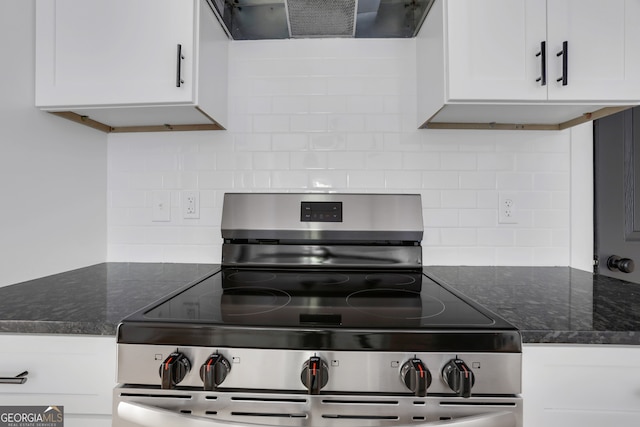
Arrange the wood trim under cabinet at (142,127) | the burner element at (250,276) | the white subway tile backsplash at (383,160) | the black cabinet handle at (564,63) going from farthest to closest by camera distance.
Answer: the white subway tile backsplash at (383,160), the wood trim under cabinet at (142,127), the burner element at (250,276), the black cabinet handle at (564,63)

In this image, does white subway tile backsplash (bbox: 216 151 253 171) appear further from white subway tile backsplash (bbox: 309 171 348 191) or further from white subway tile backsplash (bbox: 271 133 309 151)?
white subway tile backsplash (bbox: 309 171 348 191)

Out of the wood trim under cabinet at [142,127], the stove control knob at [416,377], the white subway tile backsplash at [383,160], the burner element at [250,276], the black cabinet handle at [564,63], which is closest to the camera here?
the stove control knob at [416,377]

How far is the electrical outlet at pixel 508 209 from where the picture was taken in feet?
4.91

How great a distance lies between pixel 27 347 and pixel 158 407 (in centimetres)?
39

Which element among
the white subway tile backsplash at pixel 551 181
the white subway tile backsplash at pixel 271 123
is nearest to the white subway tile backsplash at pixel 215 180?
the white subway tile backsplash at pixel 271 123

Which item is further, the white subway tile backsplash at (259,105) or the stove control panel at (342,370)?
the white subway tile backsplash at (259,105)

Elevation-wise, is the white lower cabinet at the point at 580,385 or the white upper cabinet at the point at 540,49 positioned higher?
the white upper cabinet at the point at 540,49

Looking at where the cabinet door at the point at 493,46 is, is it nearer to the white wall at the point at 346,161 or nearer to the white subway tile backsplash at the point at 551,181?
the white wall at the point at 346,161

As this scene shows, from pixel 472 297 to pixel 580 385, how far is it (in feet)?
1.05

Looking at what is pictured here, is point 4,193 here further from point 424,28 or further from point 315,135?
point 424,28

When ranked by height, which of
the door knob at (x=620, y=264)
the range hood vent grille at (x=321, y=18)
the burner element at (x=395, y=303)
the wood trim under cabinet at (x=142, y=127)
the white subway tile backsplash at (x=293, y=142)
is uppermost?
the range hood vent grille at (x=321, y=18)

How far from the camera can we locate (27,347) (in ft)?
2.74

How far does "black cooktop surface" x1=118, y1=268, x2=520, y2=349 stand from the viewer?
75 centimetres

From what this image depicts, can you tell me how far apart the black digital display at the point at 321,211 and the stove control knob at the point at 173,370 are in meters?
0.78
